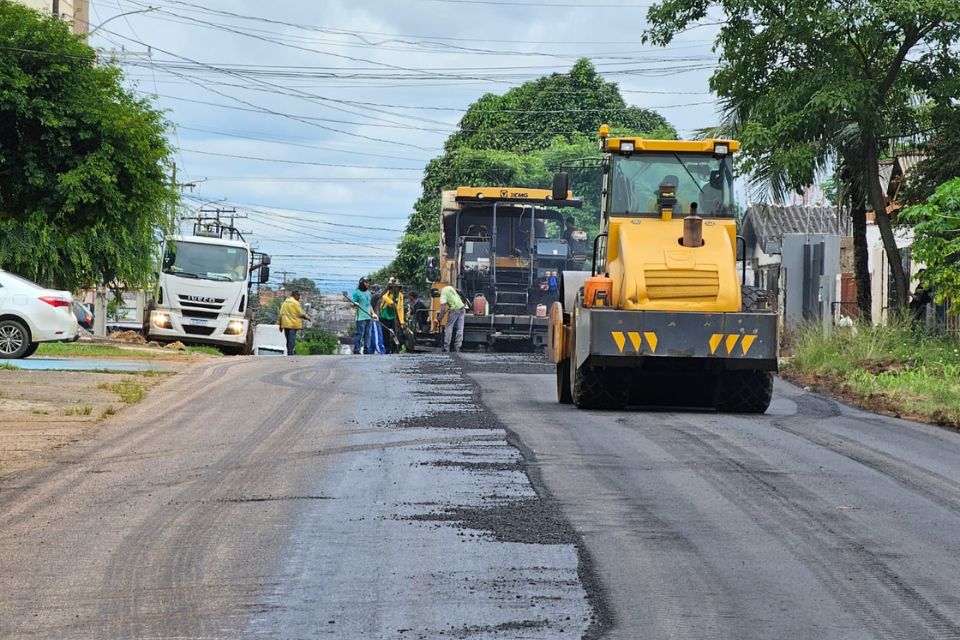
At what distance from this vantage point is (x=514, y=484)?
32.7ft

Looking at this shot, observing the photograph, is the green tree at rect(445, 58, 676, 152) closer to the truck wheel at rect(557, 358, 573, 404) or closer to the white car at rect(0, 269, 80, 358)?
→ the white car at rect(0, 269, 80, 358)

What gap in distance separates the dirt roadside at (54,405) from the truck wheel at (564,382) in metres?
4.79

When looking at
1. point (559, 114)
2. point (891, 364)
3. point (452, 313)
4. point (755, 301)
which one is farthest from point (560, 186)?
point (559, 114)

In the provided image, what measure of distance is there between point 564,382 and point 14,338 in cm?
1051

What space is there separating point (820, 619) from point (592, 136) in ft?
204

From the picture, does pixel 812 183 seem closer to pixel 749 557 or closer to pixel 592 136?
pixel 749 557

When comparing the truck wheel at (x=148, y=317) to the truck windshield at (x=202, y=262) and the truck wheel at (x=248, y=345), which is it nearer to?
the truck windshield at (x=202, y=262)

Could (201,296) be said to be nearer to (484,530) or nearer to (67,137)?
(67,137)

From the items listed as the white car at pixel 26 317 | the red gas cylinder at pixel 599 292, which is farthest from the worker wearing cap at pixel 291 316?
the red gas cylinder at pixel 599 292

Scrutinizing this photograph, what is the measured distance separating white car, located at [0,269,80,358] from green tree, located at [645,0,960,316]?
1078 cm

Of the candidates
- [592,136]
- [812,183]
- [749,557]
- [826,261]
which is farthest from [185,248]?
[592,136]

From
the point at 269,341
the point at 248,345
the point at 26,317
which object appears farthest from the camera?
the point at 269,341

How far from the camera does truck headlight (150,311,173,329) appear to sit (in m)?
33.2

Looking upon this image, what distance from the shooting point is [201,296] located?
33.3 metres
